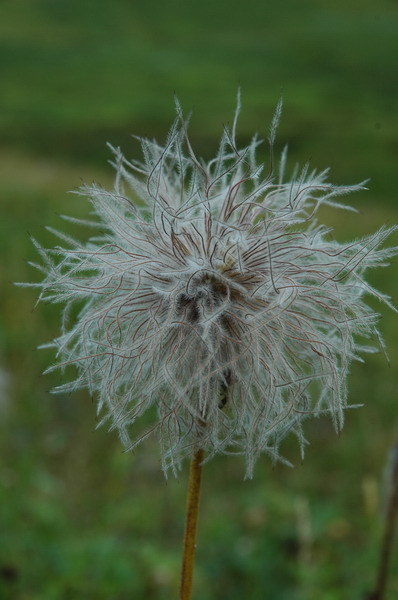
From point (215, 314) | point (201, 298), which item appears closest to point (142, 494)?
point (201, 298)

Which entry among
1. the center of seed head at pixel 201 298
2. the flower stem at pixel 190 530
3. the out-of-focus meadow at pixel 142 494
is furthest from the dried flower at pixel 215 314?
the out-of-focus meadow at pixel 142 494

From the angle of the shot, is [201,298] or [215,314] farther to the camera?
[201,298]

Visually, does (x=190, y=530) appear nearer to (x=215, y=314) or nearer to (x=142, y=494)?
(x=215, y=314)

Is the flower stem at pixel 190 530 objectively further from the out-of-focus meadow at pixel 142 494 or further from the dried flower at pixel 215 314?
the out-of-focus meadow at pixel 142 494

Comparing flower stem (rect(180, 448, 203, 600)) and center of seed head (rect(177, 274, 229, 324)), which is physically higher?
center of seed head (rect(177, 274, 229, 324))

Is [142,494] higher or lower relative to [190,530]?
higher

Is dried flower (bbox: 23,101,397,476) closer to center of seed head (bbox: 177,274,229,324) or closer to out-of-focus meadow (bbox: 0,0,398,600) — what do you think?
center of seed head (bbox: 177,274,229,324)

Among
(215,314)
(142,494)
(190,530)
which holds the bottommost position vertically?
(190,530)

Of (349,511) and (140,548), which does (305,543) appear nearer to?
(140,548)

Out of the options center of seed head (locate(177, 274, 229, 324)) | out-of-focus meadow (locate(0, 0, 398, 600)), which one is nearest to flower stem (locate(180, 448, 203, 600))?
center of seed head (locate(177, 274, 229, 324))
